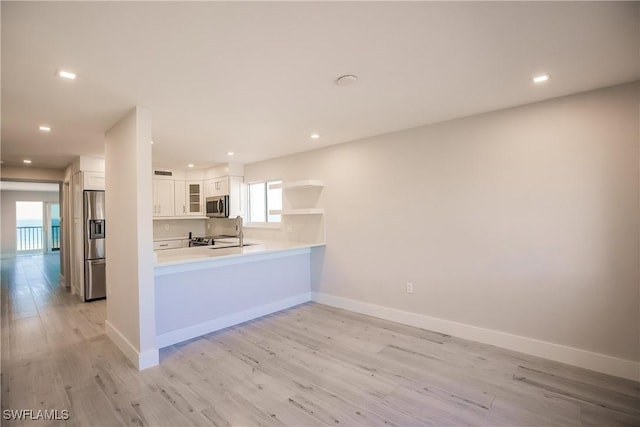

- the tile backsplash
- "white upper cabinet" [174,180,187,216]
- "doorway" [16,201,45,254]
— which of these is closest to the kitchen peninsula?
"white upper cabinet" [174,180,187,216]

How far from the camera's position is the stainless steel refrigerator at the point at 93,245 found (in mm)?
5062

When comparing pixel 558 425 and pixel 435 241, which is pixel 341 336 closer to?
pixel 435 241

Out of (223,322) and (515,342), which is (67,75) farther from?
(515,342)

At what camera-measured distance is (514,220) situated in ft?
10.0

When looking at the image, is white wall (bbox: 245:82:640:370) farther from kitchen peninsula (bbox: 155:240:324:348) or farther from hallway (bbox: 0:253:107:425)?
hallway (bbox: 0:253:107:425)

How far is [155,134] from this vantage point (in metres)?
3.82

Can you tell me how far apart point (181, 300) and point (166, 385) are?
1.07m

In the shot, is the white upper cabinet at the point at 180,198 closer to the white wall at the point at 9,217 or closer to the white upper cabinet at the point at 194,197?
the white upper cabinet at the point at 194,197

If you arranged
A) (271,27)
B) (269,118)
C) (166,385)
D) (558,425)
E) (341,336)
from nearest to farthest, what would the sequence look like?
(271,27), (558,425), (166,385), (269,118), (341,336)

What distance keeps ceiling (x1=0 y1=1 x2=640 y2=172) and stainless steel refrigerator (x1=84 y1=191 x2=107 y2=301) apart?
1.84 meters

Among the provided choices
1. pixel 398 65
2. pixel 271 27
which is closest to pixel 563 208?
pixel 398 65

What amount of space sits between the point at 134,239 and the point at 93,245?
3.06 meters

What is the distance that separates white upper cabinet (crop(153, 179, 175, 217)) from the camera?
643cm

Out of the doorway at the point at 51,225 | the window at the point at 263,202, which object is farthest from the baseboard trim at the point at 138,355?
the doorway at the point at 51,225
